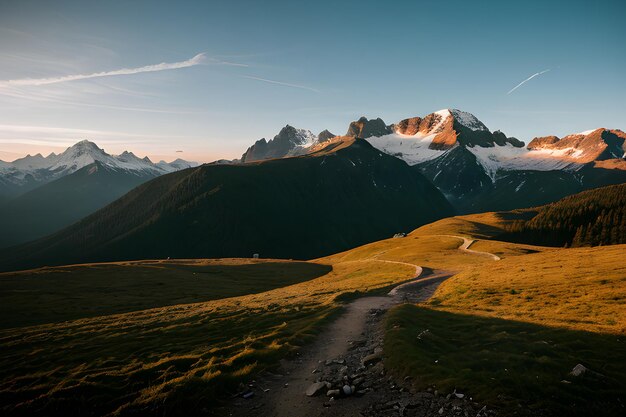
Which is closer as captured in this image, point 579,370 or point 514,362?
point 579,370

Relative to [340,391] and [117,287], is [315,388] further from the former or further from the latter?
[117,287]

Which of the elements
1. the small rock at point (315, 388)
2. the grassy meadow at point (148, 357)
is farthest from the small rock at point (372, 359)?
the grassy meadow at point (148, 357)

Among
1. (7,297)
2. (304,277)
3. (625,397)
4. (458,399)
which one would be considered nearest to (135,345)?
(458,399)

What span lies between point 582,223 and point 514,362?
6731 inches

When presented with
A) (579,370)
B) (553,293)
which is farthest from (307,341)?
(553,293)

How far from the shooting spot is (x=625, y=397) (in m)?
14.2

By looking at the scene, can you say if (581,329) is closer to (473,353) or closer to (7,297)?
(473,353)

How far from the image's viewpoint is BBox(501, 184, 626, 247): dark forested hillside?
13912 cm

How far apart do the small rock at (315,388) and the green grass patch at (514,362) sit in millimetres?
4395

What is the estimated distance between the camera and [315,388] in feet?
58.6

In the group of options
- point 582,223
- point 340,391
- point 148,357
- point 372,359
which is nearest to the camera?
point 340,391

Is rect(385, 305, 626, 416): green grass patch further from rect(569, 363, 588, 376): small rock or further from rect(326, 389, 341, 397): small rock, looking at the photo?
rect(326, 389, 341, 397): small rock

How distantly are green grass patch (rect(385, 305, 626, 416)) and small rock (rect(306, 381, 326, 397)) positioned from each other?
439 cm

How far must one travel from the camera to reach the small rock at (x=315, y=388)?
17719 mm
